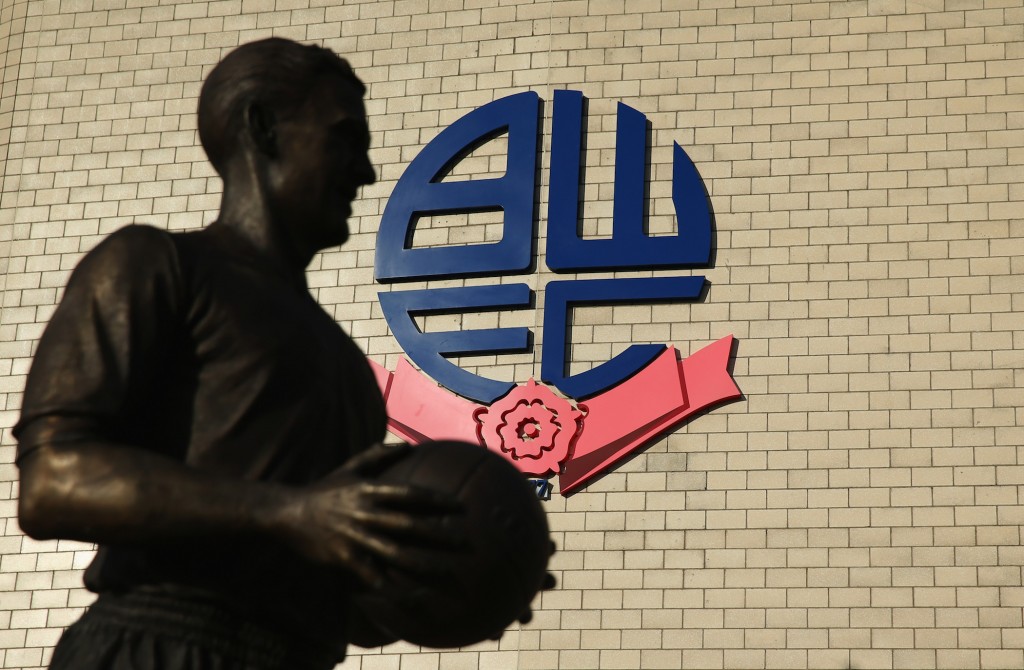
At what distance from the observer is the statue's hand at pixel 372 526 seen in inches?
123

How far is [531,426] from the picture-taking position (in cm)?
1405

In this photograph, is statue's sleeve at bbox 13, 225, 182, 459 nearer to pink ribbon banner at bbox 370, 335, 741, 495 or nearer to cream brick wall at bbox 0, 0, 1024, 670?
cream brick wall at bbox 0, 0, 1024, 670

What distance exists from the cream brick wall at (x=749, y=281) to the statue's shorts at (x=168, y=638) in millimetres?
9929

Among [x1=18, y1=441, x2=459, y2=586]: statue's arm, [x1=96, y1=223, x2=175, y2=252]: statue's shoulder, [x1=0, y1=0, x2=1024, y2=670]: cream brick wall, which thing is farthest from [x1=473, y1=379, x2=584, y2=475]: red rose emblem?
[x1=18, y1=441, x2=459, y2=586]: statue's arm

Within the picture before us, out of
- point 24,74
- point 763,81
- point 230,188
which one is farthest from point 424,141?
point 230,188

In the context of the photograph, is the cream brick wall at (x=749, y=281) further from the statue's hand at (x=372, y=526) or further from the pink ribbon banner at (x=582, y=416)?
the statue's hand at (x=372, y=526)

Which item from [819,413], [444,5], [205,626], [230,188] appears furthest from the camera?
[444,5]

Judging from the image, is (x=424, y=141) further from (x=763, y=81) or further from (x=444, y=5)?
(x=763, y=81)

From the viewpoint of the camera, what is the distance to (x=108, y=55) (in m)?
16.2

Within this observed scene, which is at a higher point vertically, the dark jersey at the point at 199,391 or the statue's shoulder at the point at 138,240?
the statue's shoulder at the point at 138,240

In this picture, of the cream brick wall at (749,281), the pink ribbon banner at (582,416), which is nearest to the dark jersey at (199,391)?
the cream brick wall at (749,281)

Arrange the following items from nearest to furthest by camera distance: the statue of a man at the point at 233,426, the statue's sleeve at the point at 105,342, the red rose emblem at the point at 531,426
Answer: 1. the statue of a man at the point at 233,426
2. the statue's sleeve at the point at 105,342
3. the red rose emblem at the point at 531,426

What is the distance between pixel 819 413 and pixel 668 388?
3.71 feet

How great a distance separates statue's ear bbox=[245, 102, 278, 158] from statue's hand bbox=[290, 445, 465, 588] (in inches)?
34.4
